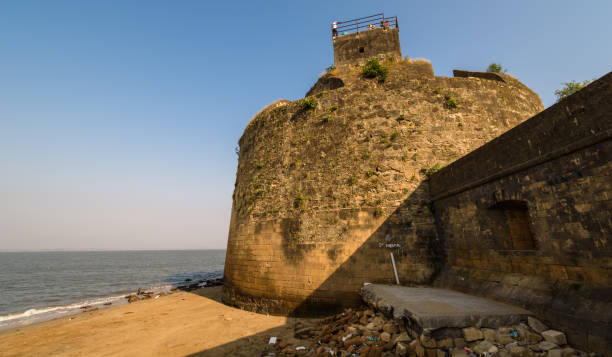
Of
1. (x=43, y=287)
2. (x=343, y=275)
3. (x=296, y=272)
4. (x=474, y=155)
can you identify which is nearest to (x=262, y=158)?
(x=296, y=272)

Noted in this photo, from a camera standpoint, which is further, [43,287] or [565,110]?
[43,287]

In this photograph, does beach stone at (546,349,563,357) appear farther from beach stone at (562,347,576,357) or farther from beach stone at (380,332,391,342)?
beach stone at (380,332,391,342)

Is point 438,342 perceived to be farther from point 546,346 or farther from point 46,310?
point 46,310

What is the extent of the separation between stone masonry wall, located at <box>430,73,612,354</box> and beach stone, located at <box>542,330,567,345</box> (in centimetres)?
15

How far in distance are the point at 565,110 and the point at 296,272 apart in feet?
28.3

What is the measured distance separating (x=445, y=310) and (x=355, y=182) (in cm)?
543

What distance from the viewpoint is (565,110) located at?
4.79 meters

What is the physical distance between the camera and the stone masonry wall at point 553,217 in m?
4.15

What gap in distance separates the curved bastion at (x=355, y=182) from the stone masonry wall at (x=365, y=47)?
84.1 inches

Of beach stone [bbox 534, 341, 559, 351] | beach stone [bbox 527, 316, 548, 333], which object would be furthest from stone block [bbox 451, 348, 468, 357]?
beach stone [bbox 527, 316, 548, 333]

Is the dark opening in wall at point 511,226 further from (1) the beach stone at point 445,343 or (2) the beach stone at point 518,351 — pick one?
(1) the beach stone at point 445,343

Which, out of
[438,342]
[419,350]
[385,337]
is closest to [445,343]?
[438,342]

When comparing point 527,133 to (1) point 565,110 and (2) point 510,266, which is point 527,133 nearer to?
(1) point 565,110

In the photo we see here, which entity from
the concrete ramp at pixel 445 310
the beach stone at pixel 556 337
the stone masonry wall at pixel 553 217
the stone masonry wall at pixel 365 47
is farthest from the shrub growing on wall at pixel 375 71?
the beach stone at pixel 556 337
